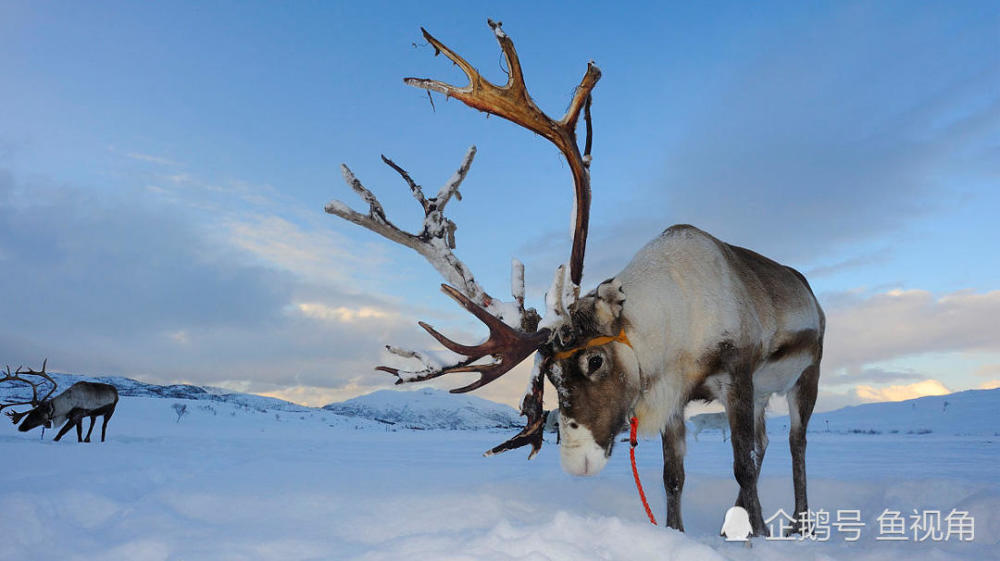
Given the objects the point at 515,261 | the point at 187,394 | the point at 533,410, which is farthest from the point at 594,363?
the point at 187,394

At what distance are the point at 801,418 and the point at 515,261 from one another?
11.9ft

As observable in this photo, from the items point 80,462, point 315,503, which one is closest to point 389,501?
point 315,503

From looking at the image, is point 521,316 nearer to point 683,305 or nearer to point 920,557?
point 683,305

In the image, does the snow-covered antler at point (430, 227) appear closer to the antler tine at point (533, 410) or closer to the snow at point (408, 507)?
the antler tine at point (533, 410)

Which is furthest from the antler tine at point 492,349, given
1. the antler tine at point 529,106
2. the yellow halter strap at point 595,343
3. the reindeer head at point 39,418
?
the reindeer head at point 39,418

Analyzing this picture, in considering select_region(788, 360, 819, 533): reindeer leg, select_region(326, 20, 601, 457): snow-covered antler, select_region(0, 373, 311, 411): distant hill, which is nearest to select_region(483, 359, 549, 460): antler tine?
select_region(326, 20, 601, 457): snow-covered antler

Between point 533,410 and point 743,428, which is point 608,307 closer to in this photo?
point 533,410

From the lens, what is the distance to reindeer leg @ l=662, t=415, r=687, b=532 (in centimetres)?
494

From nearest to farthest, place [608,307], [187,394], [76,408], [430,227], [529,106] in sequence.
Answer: [608,307], [529,106], [430,227], [76,408], [187,394]

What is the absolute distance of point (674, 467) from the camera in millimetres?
5012

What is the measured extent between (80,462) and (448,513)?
239 inches

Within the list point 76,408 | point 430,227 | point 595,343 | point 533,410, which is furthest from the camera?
point 76,408

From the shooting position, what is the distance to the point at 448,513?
4445mm

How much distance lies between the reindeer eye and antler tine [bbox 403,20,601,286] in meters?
0.72
